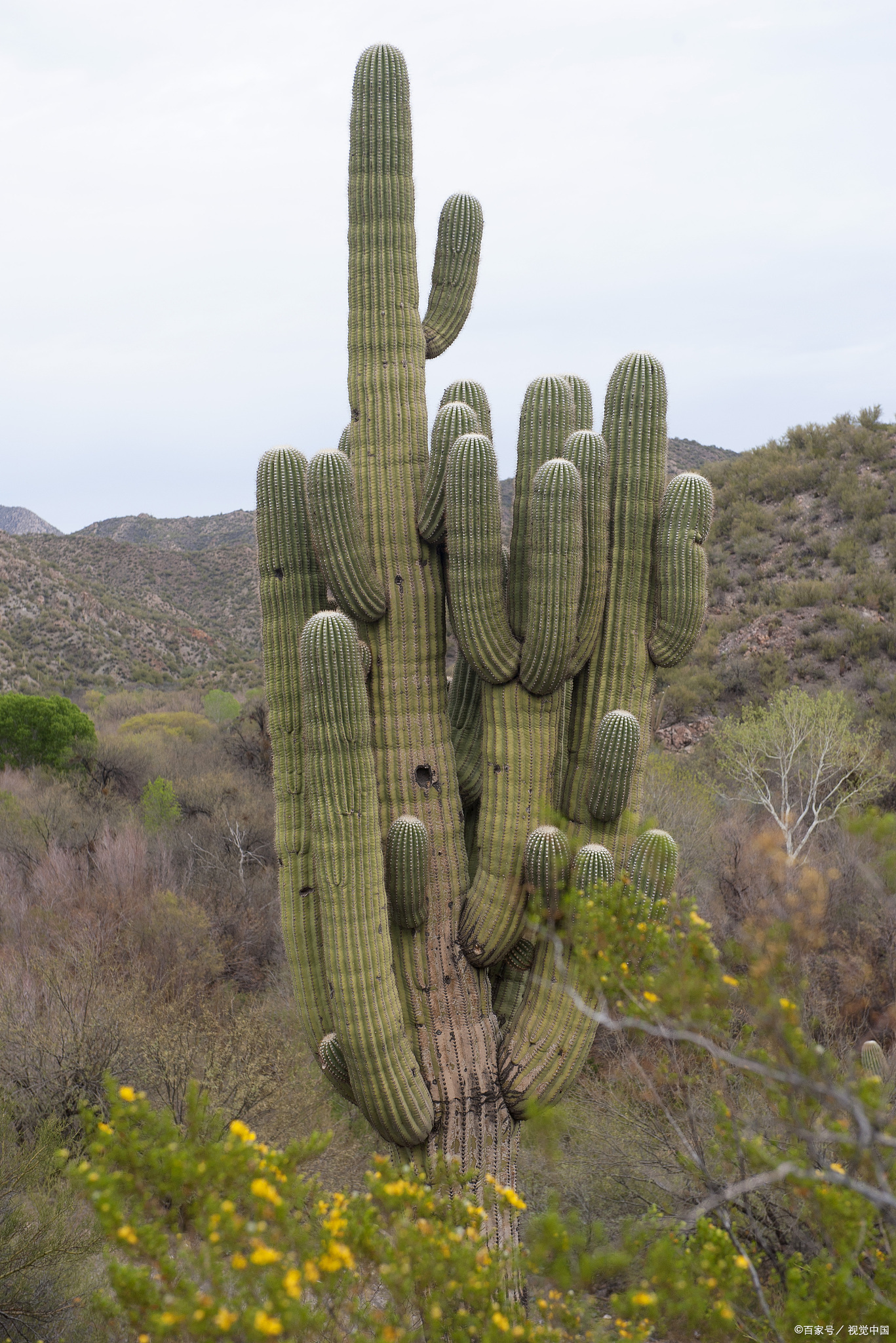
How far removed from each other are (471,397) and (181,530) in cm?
6653

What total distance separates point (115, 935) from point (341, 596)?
9.26 m

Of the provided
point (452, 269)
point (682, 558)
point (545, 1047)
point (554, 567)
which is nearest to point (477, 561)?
point (554, 567)

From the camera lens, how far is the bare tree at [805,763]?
1495cm

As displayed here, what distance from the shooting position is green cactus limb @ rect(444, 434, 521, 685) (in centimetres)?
503

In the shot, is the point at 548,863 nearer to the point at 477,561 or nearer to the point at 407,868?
the point at 407,868

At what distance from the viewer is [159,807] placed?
16.8m

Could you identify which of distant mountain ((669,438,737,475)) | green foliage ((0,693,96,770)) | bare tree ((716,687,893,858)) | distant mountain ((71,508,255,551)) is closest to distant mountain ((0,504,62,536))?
distant mountain ((71,508,255,551))

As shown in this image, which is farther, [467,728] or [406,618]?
[467,728]

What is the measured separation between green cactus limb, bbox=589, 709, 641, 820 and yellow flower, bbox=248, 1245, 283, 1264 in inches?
130

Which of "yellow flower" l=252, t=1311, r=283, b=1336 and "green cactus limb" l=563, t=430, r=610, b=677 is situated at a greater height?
"green cactus limb" l=563, t=430, r=610, b=677

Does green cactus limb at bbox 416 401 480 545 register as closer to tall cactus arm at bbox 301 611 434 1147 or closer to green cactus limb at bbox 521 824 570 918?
tall cactus arm at bbox 301 611 434 1147

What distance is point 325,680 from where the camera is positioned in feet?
15.6

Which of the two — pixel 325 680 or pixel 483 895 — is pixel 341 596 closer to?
pixel 325 680

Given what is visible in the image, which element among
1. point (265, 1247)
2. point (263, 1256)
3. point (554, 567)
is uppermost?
point (554, 567)
